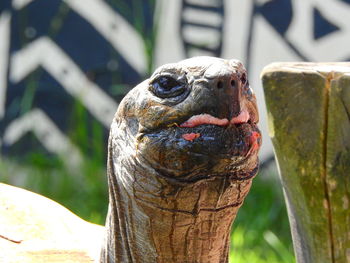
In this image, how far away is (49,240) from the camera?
1.83m

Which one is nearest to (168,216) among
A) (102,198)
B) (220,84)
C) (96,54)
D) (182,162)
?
(182,162)

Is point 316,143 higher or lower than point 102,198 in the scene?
lower

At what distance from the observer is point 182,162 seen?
134cm


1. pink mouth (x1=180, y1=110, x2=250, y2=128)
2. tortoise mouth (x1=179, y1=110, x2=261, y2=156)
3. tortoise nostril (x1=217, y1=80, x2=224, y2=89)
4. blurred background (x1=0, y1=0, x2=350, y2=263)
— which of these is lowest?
tortoise mouth (x1=179, y1=110, x2=261, y2=156)

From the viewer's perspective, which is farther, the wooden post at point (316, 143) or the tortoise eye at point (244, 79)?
the wooden post at point (316, 143)

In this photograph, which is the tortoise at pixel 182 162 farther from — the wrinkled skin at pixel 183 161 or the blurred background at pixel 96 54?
the blurred background at pixel 96 54

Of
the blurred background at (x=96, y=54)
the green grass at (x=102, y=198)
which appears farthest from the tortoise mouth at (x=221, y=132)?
the blurred background at (x=96, y=54)

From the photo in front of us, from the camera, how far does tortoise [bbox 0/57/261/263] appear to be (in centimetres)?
133

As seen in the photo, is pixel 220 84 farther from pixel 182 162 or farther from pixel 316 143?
pixel 316 143

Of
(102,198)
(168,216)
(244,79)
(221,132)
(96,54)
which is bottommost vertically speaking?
(168,216)

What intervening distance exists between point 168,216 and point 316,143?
333 millimetres

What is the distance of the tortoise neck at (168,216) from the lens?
1390mm

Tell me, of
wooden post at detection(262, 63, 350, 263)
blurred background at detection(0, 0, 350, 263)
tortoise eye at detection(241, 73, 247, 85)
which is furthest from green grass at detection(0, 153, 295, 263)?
tortoise eye at detection(241, 73, 247, 85)

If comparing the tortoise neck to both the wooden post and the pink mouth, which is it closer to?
the pink mouth
